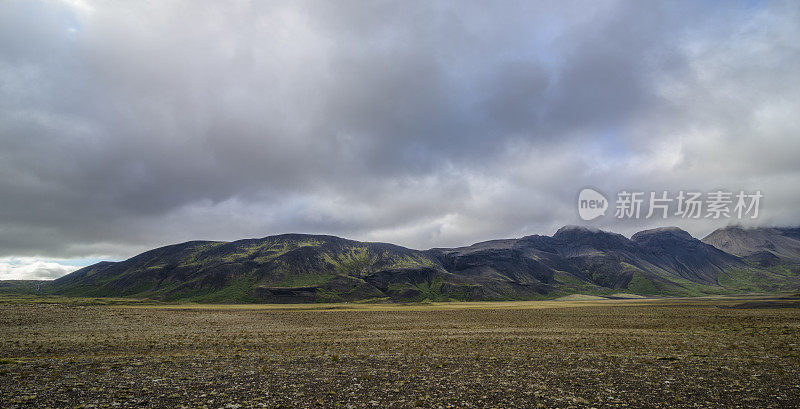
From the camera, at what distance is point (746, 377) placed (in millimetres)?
19531

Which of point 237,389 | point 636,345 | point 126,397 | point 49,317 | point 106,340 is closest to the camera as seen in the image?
point 126,397

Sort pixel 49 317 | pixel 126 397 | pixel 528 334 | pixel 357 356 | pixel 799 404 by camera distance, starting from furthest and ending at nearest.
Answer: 1. pixel 49 317
2. pixel 528 334
3. pixel 357 356
4. pixel 126 397
5. pixel 799 404

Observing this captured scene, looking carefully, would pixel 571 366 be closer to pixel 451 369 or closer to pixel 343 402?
pixel 451 369

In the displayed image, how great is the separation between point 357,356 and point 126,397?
14.8 m

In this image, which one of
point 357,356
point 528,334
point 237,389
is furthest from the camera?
A: point 528,334

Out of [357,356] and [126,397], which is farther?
[357,356]

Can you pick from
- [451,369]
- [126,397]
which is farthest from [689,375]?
[126,397]

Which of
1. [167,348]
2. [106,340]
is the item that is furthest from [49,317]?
[167,348]

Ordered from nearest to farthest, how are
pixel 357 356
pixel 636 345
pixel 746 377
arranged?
pixel 746 377 → pixel 357 356 → pixel 636 345

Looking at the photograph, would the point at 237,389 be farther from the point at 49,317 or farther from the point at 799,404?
the point at 49,317

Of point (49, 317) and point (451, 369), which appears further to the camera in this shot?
point (49, 317)

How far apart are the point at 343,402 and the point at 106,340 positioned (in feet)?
109

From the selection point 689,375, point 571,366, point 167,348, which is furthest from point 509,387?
point 167,348

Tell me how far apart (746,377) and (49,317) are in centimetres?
7934
